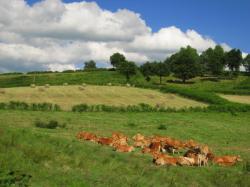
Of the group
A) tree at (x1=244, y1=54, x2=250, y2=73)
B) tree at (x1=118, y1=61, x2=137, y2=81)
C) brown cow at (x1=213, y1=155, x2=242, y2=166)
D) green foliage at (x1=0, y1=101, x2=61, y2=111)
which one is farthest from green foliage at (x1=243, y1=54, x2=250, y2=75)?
brown cow at (x1=213, y1=155, x2=242, y2=166)

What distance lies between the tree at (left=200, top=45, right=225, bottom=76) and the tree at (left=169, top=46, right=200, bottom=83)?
282 inches

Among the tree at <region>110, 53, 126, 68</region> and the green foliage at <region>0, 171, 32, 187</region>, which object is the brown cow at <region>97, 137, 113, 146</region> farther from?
the tree at <region>110, 53, 126, 68</region>

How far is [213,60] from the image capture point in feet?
470

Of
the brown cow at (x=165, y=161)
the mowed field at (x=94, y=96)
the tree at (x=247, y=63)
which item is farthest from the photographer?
the tree at (x=247, y=63)

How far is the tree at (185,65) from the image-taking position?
4899 inches

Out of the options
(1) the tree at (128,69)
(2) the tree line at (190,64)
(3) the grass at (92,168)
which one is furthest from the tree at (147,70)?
(3) the grass at (92,168)

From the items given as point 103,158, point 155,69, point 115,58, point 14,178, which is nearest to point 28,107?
point 103,158

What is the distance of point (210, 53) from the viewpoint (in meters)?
150

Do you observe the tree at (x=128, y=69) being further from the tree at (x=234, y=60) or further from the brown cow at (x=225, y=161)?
the brown cow at (x=225, y=161)

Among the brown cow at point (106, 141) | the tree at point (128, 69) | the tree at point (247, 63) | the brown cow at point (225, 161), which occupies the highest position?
the tree at point (247, 63)

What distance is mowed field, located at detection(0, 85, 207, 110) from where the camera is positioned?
62.4 meters

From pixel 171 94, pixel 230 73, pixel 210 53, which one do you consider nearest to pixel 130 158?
pixel 171 94

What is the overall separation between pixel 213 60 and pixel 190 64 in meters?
18.7

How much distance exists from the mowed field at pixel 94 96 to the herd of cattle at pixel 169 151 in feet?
106
